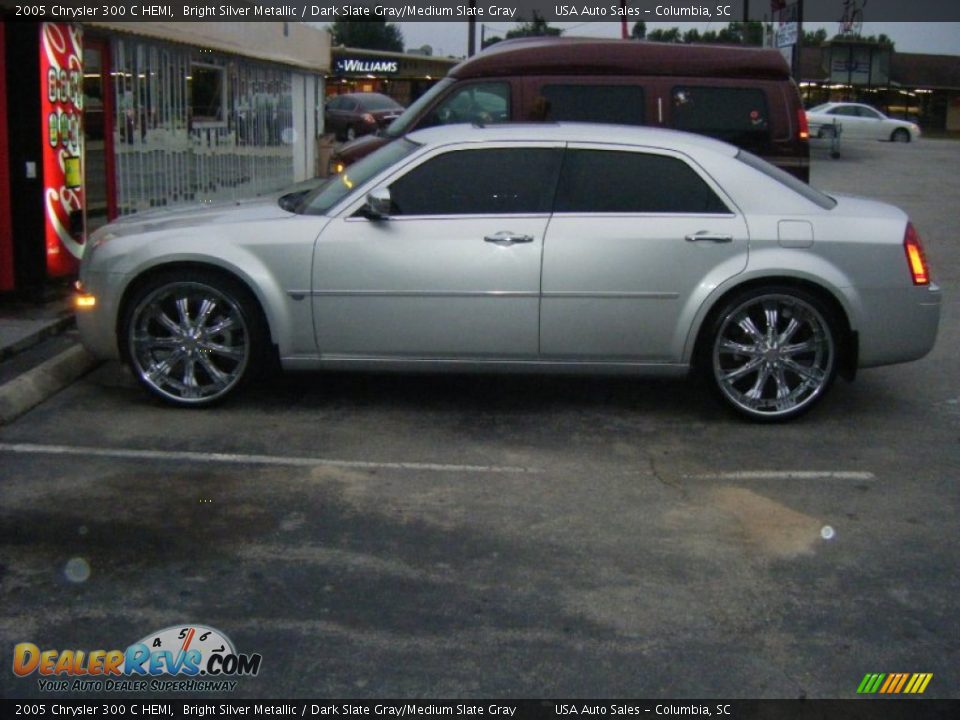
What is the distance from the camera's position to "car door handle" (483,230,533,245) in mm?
6723

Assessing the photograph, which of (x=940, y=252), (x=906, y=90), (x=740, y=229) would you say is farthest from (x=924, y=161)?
(x=906, y=90)

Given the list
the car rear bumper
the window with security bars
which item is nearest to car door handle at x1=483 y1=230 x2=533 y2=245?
the car rear bumper

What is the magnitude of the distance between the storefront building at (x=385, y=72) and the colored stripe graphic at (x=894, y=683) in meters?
50.0

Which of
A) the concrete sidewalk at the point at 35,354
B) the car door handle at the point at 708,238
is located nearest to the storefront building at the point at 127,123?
the concrete sidewalk at the point at 35,354

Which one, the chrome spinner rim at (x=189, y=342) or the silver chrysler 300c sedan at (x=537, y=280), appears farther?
the chrome spinner rim at (x=189, y=342)

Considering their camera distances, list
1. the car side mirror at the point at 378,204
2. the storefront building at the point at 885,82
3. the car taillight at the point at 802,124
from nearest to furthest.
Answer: the car side mirror at the point at 378,204 → the car taillight at the point at 802,124 → the storefront building at the point at 885,82

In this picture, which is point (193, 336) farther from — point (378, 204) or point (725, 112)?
point (725, 112)

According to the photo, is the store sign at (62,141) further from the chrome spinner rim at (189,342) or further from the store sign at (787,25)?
the store sign at (787,25)

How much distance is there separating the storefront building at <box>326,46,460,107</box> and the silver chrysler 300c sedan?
1835 inches

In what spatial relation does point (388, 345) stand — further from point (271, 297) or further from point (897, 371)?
point (897, 371)

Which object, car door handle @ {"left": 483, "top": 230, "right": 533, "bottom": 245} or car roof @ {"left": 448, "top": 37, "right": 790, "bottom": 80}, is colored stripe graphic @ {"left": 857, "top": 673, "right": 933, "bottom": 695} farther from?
car roof @ {"left": 448, "top": 37, "right": 790, "bottom": 80}

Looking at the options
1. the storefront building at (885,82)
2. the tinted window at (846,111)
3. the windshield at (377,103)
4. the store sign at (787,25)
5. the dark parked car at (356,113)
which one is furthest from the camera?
the storefront building at (885,82)

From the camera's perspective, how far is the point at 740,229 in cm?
675

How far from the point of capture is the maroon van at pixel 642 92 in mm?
10805
